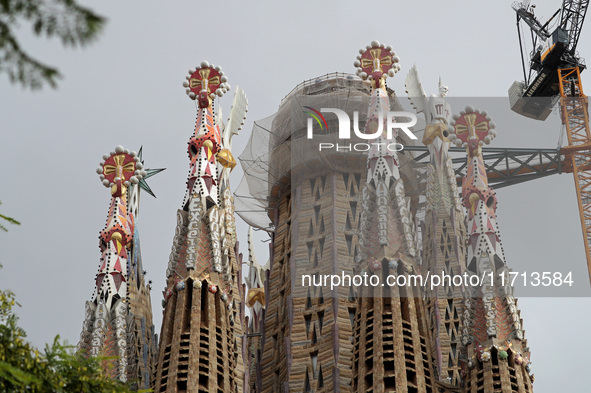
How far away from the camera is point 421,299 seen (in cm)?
2870

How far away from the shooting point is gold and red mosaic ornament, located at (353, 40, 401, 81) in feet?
113

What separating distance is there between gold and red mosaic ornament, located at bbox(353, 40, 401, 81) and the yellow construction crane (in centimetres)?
1306

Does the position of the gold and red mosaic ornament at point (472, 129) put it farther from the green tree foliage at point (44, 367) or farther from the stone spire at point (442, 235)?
the green tree foliage at point (44, 367)

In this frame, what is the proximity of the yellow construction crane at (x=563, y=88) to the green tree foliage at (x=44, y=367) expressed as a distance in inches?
1401

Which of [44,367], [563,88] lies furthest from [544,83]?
[44,367]

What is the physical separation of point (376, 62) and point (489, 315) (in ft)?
34.1

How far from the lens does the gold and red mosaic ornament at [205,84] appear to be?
3359cm

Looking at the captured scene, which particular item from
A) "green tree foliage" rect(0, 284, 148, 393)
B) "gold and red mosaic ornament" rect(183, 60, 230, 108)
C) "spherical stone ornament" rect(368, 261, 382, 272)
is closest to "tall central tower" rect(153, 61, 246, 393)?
"gold and red mosaic ornament" rect(183, 60, 230, 108)

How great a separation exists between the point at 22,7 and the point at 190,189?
1032 inches

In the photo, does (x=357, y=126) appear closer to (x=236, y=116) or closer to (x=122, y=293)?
(x=236, y=116)

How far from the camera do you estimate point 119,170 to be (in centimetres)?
3180

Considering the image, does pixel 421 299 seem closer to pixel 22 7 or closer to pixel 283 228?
pixel 283 228

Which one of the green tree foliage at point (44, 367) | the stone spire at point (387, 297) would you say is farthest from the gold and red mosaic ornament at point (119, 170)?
the green tree foliage at point (44, 367)

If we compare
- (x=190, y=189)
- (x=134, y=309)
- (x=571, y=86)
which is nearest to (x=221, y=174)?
(x=190, y=189)
